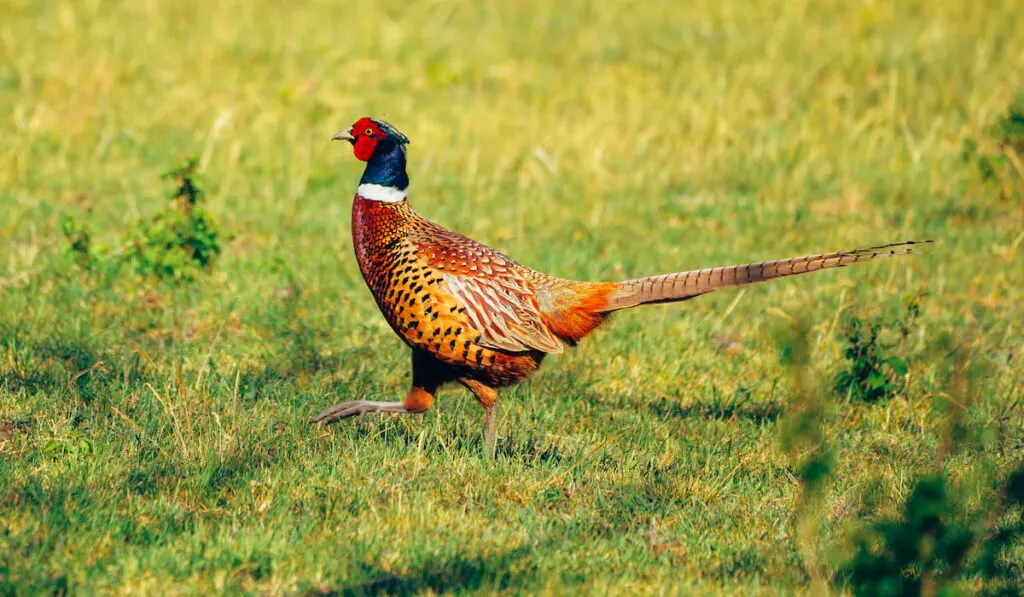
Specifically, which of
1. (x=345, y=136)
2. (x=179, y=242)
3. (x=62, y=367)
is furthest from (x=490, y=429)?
(x=179, y=242)

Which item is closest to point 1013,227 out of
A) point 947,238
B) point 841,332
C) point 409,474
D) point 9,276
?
point 947,238

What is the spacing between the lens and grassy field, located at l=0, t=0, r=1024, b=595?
4.11 meters

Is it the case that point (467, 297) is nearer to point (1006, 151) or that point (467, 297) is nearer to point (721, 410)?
point (721, 410)

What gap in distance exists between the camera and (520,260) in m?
7.66

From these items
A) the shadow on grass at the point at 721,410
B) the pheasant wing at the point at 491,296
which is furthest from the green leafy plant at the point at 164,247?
the shadow on grass at the point at 721,410

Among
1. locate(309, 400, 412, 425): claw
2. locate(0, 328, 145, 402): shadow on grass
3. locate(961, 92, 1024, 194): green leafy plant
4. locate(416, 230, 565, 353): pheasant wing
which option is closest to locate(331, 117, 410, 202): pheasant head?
locate(416, 230, 565, 353): pheasant wing

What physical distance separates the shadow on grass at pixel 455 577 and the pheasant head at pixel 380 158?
1.84 meters

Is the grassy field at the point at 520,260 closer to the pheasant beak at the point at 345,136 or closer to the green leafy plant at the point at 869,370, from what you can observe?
the green leafy plant at the point at 869,370

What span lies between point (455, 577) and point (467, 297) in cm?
139

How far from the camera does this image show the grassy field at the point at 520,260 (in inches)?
162

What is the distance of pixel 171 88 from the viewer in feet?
34.3

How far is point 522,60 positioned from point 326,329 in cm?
560

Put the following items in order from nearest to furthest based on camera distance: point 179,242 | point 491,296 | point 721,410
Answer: point 491,296
point 721,410
point 179,242

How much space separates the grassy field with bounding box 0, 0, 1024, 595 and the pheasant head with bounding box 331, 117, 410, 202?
912mm
